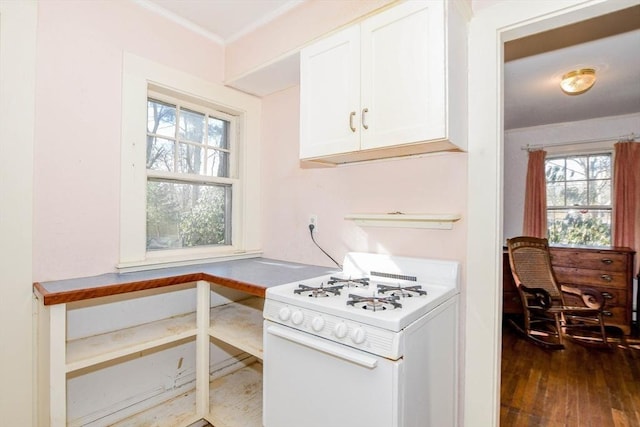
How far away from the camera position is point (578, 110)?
364cm

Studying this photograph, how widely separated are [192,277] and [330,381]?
1.00 metres

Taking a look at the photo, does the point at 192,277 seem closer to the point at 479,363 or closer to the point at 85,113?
the point at 85,113

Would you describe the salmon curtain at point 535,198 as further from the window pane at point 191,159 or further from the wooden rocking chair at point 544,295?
the window pane at point 191,159

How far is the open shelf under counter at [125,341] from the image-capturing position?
4.89 ft

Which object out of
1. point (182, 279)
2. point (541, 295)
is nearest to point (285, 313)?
point (182, 279)

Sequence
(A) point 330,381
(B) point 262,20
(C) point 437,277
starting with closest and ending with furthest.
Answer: (A) point 330,381 → (C) point 437,277 → (B) point 262,20

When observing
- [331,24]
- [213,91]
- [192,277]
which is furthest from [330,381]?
[213,91]

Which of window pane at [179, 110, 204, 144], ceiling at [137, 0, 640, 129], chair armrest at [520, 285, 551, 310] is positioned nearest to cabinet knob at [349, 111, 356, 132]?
ceiling at [137, 0, 640, 129]

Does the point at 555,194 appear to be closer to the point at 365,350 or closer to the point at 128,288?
the point at 365,350

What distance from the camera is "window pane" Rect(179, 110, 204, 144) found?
2246 millimetres

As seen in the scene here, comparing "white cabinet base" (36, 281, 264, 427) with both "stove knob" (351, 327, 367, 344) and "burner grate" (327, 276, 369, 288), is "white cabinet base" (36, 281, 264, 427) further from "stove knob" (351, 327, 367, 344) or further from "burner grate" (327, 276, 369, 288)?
"stove knob" (351, 327, 367, 344)

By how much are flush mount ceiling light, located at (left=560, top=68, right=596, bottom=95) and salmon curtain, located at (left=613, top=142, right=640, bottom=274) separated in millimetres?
1771

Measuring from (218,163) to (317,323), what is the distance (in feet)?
5.46

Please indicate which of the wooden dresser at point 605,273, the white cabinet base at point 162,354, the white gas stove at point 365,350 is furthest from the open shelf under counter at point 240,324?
the wooden dresser at point 605,273
